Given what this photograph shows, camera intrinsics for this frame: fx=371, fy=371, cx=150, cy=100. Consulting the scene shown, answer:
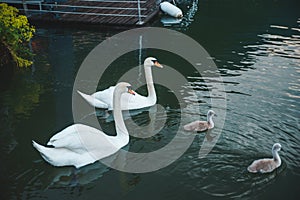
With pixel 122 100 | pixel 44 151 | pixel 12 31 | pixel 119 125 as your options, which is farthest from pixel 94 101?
pixel 12 31

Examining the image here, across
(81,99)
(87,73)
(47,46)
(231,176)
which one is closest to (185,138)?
(231,176)

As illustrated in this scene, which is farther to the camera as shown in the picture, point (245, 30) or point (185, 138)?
point (245, 30)

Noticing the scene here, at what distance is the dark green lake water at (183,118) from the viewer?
5.79 meters

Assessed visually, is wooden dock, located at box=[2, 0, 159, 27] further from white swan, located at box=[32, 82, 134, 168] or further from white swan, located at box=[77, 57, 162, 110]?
white swan, located at box=[32, 82, 134, 168]

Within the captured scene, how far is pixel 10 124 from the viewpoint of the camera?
25.4ft

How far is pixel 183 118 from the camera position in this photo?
783cm

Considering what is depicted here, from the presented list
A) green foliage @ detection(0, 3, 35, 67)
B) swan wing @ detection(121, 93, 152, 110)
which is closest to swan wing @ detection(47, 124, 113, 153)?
swan wing @ detection(121, 93, 152, 110)

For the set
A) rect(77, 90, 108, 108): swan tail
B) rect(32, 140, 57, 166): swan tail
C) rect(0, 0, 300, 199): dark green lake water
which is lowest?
rect(0, 0, 300, 199): dark green lake water

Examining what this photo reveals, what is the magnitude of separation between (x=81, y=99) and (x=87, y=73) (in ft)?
5.89

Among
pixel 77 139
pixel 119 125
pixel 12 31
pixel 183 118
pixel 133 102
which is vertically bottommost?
pixel 183 118

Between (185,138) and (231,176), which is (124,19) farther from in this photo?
(231,176)

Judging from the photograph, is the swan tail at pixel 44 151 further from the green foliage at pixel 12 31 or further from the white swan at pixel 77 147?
the green foliage at pixel 12 31

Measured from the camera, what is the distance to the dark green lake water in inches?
228

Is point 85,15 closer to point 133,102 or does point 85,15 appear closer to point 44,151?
point 133,102
